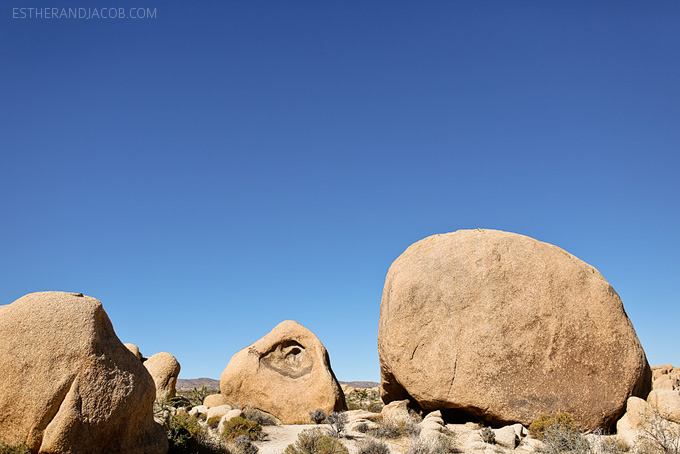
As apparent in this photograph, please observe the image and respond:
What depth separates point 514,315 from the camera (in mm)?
11445

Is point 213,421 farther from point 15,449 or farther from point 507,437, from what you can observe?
point 507,437

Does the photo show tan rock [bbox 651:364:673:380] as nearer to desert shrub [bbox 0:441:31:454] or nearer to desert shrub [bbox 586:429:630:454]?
desert shrub [bbox 586:429:630:454]

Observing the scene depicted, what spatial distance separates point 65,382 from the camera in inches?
→ 259

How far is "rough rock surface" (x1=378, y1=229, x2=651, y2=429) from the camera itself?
10961mm

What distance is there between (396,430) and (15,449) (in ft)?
A: 25.1

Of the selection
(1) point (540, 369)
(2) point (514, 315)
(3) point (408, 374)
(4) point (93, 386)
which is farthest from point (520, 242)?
(4) point (93, 386)

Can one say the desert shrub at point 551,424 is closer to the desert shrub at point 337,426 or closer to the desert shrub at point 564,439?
the desert shrub at point 564,439

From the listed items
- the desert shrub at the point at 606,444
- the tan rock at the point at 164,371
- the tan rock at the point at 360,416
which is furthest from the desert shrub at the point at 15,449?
the tan rock at the point at 164,371

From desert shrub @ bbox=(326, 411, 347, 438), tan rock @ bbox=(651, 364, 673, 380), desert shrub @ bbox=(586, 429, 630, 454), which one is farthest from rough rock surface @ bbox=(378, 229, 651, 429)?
tan rock @ bbox=(651, 364, 673, 380)

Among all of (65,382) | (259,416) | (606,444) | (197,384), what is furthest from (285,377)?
(197,384)

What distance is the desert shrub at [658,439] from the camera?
8.36m

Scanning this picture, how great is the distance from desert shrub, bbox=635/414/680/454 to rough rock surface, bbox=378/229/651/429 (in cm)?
92

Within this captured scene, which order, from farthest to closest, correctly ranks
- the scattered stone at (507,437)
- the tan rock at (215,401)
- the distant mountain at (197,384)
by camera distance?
the distant mountain at (197,384) < the tan rock at (215,401) < the scattered stone at (507,437)

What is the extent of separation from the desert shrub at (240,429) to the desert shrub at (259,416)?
1747 mm
